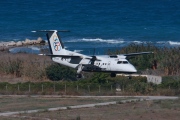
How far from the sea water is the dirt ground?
38.5m

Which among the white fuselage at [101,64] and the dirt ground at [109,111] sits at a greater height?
the white fuselage at [101,64]

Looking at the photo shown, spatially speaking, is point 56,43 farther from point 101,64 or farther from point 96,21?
point 96,21

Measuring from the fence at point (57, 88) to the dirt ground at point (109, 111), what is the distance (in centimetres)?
508

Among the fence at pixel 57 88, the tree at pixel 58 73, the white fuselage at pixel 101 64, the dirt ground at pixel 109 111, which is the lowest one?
the dirt ground at pixel 109 111

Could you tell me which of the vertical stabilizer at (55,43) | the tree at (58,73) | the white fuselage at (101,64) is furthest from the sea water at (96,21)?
the tree at (58,73)

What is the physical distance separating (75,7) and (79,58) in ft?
319

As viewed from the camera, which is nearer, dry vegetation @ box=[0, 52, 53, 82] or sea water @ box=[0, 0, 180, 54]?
dry vegetation @ box=[0, 52, 53, 82]

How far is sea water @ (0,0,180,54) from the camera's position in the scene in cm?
11200

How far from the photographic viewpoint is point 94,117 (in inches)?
1923

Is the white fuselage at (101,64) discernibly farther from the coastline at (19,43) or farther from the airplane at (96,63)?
the coastline at (19,43)

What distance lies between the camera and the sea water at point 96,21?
11200cm

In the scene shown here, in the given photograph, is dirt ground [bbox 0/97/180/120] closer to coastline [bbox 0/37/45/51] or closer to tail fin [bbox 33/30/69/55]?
tail fin [bbox 33/30/69/55]

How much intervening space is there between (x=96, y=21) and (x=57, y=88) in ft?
256

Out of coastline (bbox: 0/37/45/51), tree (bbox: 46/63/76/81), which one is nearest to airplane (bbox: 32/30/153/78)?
tree (bbox: 46/63/76/81)
